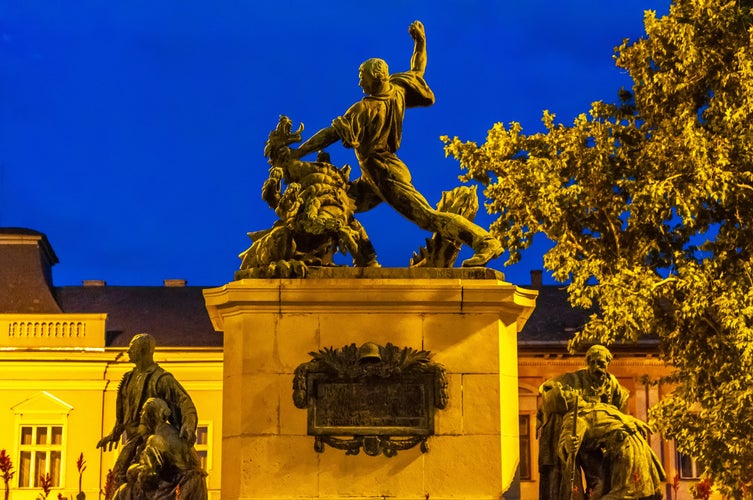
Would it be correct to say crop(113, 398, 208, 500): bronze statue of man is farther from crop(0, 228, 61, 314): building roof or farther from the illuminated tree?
crop(0, 228, 61, 314): building roof

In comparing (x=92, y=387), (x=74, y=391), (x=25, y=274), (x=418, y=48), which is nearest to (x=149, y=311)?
(x=25, y=274)

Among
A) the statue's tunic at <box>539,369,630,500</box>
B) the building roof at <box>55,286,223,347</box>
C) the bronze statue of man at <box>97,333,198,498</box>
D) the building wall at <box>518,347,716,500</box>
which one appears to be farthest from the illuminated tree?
the building roof at <box>55,286,223,347</box>

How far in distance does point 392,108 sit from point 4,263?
3683 centimetres

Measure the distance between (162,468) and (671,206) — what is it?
1486 centimetres

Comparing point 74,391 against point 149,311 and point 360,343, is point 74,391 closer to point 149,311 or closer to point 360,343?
point 149,311

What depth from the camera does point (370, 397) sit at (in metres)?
11.7

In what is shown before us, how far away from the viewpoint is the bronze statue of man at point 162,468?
11258mm

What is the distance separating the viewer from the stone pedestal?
1163cm

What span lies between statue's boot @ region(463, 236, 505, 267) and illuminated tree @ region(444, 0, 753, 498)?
11.1 m

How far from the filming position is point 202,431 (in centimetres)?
4381

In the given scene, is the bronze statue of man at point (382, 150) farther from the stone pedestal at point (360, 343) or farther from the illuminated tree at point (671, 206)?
the illuminated tree at point (671, 206)

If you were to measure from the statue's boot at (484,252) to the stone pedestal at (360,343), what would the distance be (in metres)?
0.13

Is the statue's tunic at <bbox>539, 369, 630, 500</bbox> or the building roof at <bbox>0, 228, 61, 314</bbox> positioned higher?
the building roof at <bbox>0, 228, 61, 314</bbox>

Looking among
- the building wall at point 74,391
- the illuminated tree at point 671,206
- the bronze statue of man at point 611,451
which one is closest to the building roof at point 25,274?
the building wall at point 74,391
